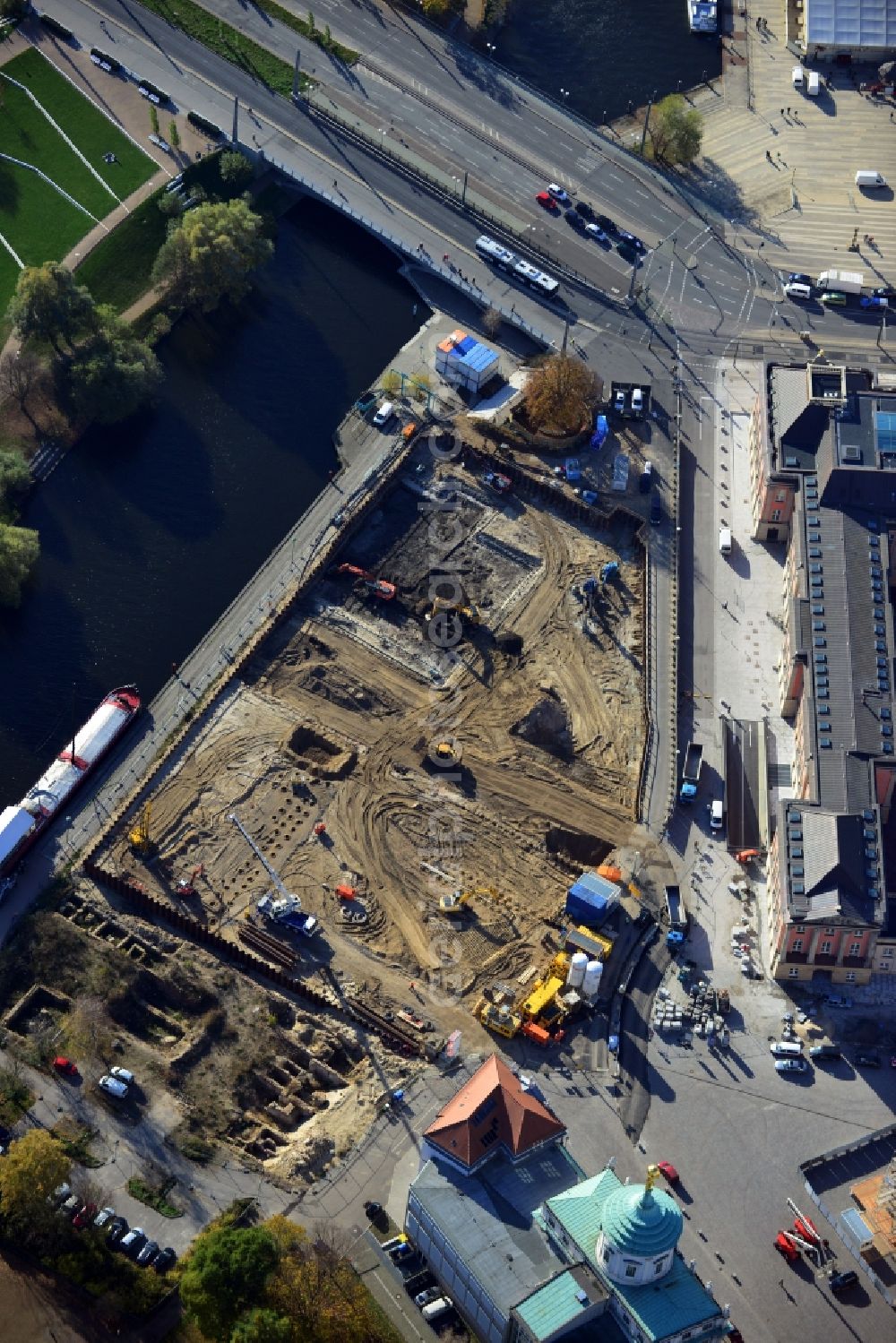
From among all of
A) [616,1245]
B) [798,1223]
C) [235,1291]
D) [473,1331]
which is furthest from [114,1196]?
[798,1223]

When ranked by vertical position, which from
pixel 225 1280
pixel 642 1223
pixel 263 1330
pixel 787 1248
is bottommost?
pixel 263 1330

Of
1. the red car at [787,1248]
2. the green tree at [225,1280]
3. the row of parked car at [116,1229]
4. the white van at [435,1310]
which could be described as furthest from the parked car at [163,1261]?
the red car at [787,1248]

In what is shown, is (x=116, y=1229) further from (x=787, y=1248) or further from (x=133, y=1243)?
(x=787, y=1248)

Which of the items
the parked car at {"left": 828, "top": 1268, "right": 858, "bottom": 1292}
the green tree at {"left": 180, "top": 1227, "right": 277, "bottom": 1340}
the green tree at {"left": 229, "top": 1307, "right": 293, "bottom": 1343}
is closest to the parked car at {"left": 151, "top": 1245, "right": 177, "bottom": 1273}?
the green tree at {"left": 180, "top": 1227, "right": 277, "bottom": 1340}

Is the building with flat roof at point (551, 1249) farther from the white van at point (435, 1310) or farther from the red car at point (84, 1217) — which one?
the red car at point (84, 1217)

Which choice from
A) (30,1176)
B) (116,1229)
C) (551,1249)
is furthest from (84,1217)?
(551,1249)

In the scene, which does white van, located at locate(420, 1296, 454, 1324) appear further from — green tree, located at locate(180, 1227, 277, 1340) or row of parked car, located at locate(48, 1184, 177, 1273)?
row of parked car, located at locate(48, 1184, 177, 1273)

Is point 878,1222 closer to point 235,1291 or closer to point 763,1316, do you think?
point 763,1316
